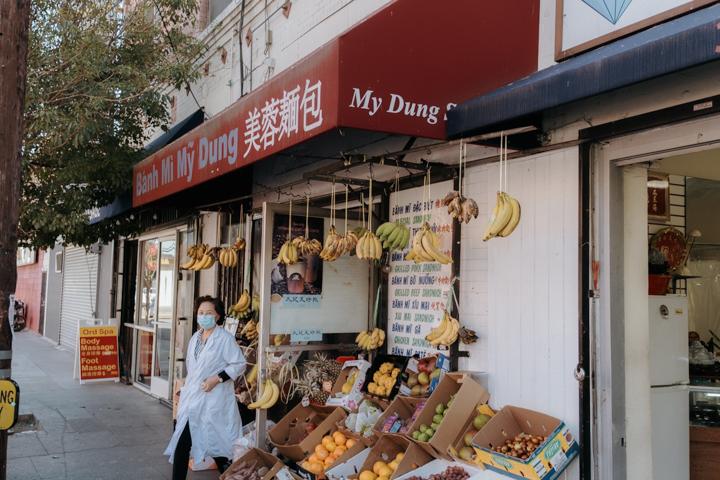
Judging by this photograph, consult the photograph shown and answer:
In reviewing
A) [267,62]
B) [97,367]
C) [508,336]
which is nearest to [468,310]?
[508,336]

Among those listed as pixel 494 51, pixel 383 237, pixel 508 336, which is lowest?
pixel 508 336

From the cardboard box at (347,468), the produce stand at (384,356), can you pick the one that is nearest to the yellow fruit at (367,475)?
the produce stand at (384,356)

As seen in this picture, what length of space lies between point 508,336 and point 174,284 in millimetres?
7246

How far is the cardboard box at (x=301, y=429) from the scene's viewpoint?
5.49 metres

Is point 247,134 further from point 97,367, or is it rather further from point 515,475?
point 97,367

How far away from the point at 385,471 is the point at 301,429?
1.47 metres

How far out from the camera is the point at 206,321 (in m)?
5.77

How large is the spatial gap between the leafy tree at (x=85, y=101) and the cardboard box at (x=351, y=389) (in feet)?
16.2

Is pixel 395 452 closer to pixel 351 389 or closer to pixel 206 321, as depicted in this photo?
pixel 351 389

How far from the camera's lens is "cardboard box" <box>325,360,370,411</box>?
551 centimetres

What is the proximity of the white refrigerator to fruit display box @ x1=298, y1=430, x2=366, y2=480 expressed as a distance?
7.38 ft

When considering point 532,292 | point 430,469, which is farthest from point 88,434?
point 532,292

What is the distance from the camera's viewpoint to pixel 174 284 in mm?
10477

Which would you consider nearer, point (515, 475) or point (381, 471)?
point (515, 475)
